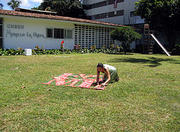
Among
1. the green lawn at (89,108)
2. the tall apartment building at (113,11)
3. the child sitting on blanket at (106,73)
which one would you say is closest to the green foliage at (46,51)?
the green lawn at (89,108)

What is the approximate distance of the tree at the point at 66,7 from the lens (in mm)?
37531

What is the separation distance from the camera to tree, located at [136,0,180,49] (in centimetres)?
1992

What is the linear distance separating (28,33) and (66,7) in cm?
2284

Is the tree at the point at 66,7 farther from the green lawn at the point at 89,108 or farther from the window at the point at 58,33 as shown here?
the green lawn at the point at 89,108

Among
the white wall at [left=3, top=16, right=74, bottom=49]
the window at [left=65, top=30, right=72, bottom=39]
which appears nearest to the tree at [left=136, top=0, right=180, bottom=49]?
the window at [left=65, top=30, right=72, bottom=39]

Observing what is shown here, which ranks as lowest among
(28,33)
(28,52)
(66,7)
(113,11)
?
(28,52)

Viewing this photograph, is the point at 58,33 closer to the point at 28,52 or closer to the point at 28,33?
the point at 28,33

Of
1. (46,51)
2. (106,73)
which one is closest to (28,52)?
(46,51)

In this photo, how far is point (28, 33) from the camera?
1669cm

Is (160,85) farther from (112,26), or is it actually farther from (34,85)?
(112,26)

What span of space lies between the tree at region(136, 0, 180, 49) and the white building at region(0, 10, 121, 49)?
4227mm

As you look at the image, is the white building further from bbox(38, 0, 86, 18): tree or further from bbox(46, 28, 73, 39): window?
bbox(38, 0, 86, 18): tree

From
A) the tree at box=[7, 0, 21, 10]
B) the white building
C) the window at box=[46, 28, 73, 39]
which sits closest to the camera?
the white building

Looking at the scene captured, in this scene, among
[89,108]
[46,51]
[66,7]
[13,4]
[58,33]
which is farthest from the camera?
[13,4]
